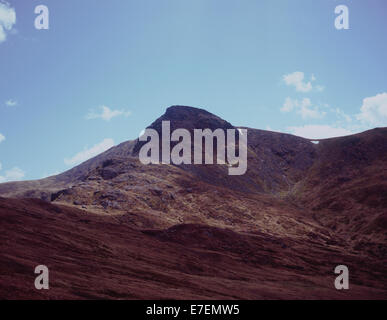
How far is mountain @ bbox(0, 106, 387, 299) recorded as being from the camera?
2489 centimetres

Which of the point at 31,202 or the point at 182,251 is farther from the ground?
the point at 31,202

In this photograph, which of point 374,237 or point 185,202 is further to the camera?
point 185,202

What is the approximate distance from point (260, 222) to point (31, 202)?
34215mm

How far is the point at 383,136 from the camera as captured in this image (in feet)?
292

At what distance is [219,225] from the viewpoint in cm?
5166

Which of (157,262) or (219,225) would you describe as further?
(219,225)

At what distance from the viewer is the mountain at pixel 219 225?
2489 cm

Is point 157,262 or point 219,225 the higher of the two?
point 219,225

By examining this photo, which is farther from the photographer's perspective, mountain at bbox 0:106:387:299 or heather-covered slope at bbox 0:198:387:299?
mountain at bbox 0:106:387:299

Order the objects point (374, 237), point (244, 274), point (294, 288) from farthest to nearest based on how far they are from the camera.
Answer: point (374, 237)
point (244, 274)
point (294, 288)

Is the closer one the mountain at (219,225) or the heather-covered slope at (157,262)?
the heather-covered slope at (157,262)

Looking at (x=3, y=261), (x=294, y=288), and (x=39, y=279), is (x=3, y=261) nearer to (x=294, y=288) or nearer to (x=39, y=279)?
(x=39, y=279)

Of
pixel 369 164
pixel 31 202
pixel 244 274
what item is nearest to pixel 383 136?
pixel 369 164

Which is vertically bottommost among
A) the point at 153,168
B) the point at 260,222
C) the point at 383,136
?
the point at 260,222
